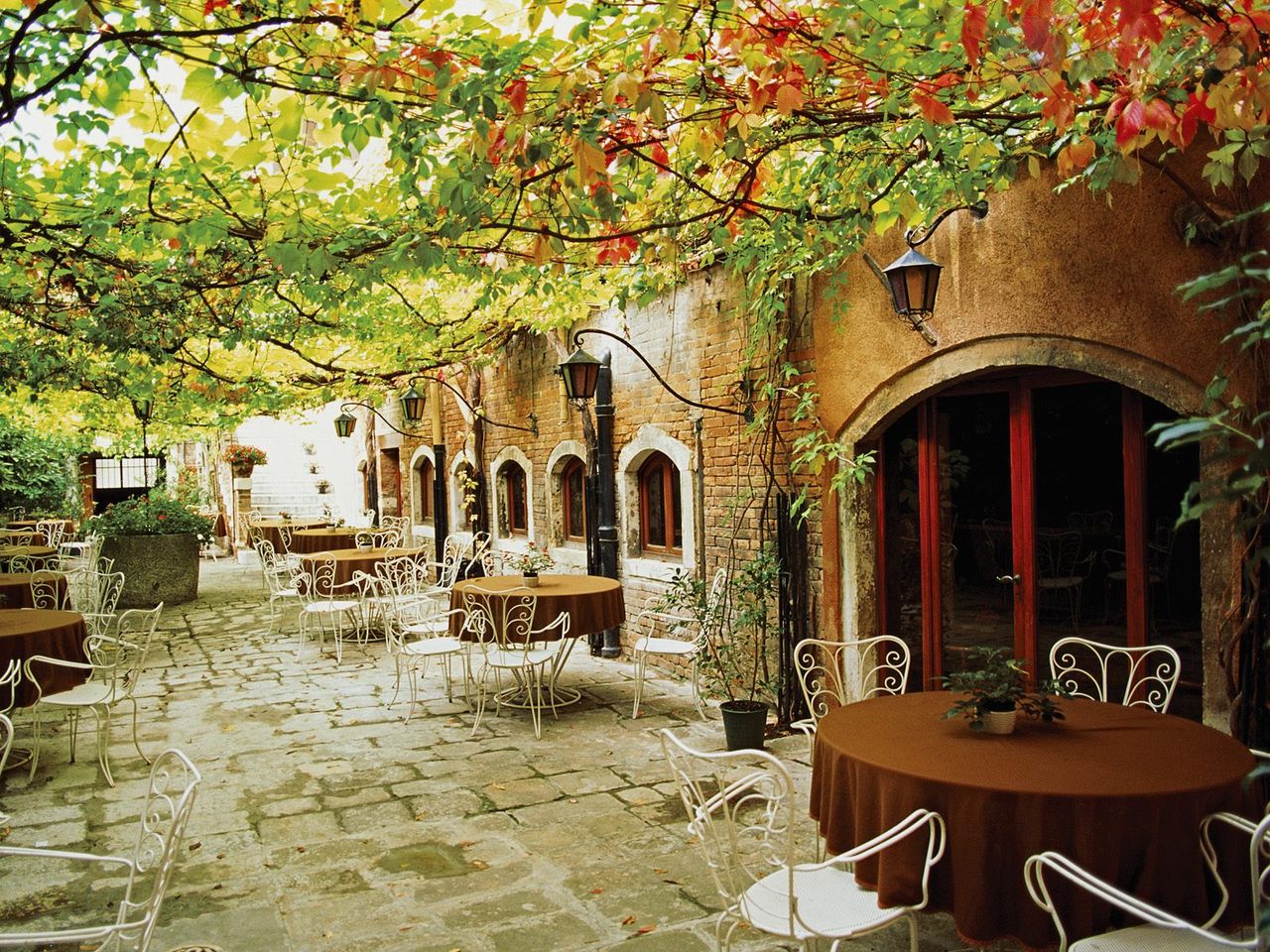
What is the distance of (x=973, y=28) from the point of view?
276 cm

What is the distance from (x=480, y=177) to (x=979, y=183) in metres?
2.25

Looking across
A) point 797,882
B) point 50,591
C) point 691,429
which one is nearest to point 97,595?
point 50,591

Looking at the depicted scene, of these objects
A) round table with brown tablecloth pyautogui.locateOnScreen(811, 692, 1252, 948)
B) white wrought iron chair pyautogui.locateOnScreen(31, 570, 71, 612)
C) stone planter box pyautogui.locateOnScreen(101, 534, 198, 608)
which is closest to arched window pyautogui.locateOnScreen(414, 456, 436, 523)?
stone planter box pyautogui.locateOnScreen(101, 534, 198, 608)

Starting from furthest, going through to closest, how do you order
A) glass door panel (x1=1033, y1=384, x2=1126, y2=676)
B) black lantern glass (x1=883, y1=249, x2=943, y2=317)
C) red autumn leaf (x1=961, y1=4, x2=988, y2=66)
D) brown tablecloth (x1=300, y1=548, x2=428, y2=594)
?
brown tablecloth (x1=300, y1=548, x2=428, y2=594) < black lantern glass (x1=883, y1=249, x2=943, y2=317) < glass door panel (x1=1033, y1=384, x2=1126, y2=676) < red autumn leaf (x1=961, y1=4, x2=988, y2=66)

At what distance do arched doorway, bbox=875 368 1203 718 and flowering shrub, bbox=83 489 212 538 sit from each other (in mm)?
10008

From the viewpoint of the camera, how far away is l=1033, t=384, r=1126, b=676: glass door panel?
4352 mm

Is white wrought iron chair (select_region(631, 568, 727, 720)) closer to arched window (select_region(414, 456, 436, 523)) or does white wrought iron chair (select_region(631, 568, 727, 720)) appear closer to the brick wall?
the brick wall

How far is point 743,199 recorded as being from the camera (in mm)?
4215

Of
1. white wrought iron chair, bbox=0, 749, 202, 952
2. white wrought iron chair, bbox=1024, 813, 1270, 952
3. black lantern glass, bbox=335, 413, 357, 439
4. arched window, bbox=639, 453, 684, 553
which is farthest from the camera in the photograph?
black lantern glass, bbox=335, 413, 357, 439

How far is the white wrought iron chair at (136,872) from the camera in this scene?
228 centimetres

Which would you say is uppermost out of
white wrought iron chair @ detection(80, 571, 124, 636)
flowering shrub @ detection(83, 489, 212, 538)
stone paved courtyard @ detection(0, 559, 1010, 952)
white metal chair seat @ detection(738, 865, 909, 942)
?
flowering shrub @ detection(83, 489, 212, 538)

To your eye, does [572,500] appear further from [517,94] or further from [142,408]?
[517,94]

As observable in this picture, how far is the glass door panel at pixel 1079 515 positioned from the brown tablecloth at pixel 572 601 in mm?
3009

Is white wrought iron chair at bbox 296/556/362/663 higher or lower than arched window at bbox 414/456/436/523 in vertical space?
lower
